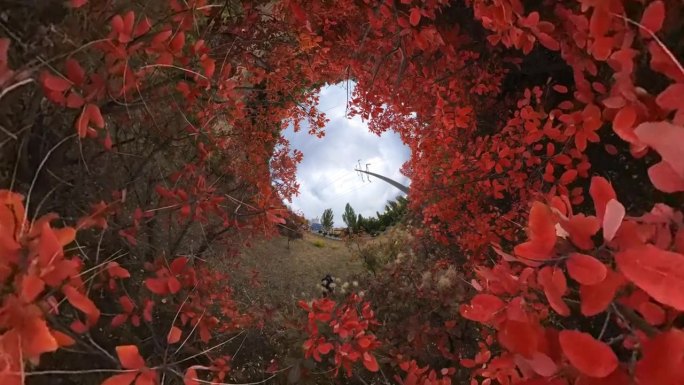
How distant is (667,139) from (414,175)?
22.2ft

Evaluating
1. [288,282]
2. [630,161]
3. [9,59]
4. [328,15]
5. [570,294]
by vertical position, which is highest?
[328,15]

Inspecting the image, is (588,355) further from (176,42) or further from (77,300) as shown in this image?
(176,42)

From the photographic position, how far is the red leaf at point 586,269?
2.26 feet

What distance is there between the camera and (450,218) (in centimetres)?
621

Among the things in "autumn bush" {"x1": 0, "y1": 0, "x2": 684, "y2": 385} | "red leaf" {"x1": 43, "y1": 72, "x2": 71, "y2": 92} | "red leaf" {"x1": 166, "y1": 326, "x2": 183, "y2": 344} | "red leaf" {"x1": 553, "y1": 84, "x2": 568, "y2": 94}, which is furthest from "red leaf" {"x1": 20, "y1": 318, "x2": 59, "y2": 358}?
"red leaf" {"x1": 553, "y1": 84, "x2": 568, "y2": 94}

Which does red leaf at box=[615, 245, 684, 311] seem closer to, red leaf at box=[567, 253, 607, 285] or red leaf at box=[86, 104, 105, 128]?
red leaf at box=[567, 253, 607, 285]

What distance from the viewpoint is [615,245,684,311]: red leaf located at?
0.59 meters

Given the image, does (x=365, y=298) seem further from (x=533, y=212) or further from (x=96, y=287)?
(x=533, y=212)

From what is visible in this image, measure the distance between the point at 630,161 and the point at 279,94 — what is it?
502 cm

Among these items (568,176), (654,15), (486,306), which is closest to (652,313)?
(486,306)

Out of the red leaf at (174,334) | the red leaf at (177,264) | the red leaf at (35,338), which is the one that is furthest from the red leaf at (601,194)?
the red leaf at (177,264)

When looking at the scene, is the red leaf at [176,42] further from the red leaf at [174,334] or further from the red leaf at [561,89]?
the red leaf at [561,89]

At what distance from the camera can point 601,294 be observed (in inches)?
27.9

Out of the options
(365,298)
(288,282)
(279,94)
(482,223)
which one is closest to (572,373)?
(482,223)
